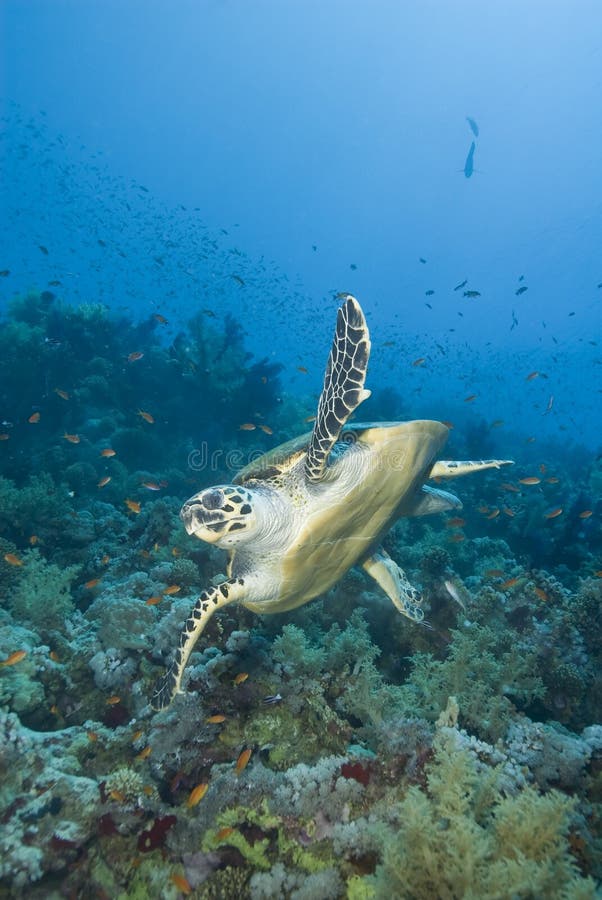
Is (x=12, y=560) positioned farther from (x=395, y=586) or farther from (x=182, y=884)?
(x=395, y=586)

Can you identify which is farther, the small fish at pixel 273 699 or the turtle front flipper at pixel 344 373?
the small fish at pixel 273 699

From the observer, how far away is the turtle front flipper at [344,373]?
2.92 m

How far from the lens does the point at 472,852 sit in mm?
1803

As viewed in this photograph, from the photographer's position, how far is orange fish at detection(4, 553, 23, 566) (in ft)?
17.7

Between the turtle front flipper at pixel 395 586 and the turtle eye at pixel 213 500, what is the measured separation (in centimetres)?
263

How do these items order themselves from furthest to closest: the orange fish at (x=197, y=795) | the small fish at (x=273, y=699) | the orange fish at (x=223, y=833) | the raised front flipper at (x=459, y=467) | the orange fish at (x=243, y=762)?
1. the raised front flipper at (x=459, y=467)
2. the small fish at (x=273, y=699)
3. the orange fish at (x=243, y=762)
4. the orange fish at (x=197, y=795)
5. the orange fish at (x=223, y=833)

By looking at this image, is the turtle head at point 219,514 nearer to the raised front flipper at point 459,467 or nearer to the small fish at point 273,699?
the small fish at point 273,699

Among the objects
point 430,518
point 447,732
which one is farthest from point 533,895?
point 430,518

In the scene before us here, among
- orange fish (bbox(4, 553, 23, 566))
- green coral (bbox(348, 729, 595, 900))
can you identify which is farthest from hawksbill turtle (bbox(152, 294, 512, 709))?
orange fish (bbox(4, 553, 23, 566))

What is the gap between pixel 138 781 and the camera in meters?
2.97

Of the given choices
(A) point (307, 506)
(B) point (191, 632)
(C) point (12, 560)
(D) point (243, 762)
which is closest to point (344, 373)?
(A) point (307, 506)

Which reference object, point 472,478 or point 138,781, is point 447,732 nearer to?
point 138,781

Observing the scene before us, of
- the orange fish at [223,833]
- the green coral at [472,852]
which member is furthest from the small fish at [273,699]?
the green coral at [472,852]

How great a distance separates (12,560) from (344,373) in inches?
193
